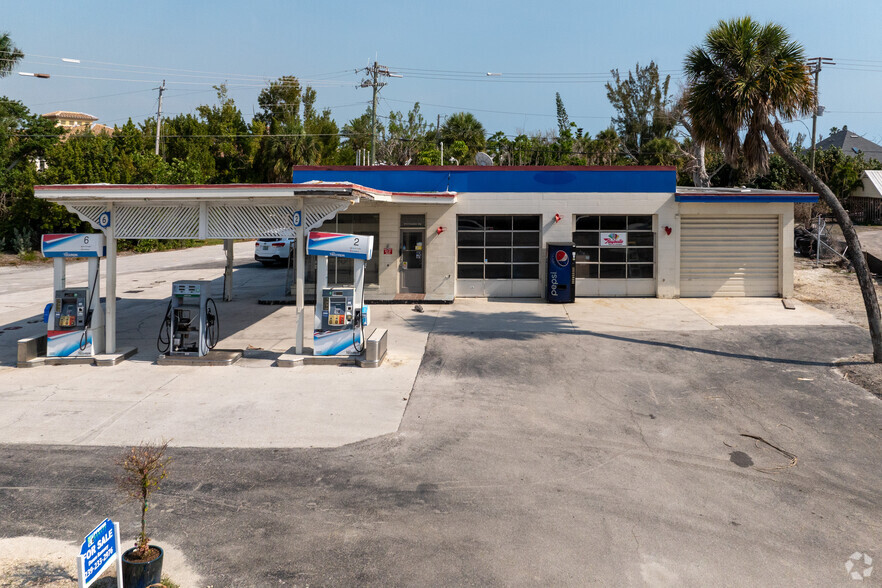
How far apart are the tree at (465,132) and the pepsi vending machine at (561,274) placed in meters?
29.9

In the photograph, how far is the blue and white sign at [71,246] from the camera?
1230 cm

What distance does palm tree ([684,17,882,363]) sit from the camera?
13.1 m

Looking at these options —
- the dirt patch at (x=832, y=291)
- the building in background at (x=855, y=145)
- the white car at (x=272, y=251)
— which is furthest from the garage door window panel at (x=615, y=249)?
the building in background at (x=855, y=145)

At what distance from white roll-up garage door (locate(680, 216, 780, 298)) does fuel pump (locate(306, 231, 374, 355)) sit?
458 inches

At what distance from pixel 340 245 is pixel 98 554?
8.06 m

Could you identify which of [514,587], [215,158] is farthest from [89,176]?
[514,587]

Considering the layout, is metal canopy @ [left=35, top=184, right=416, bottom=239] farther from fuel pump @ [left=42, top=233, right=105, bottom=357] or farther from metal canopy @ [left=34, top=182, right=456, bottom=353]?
fuel pump @ [left=42, top=233, right=105, bottom=357]

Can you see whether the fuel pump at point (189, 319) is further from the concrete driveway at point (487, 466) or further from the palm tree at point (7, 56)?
the palm tree at point (7, 56)

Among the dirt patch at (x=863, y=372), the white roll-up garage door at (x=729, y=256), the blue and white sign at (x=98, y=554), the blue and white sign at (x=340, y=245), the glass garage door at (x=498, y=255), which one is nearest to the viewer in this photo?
the blue and white sign at (x=98, y=554)

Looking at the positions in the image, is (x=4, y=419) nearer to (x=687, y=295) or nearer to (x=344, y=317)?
(x=344, y=317)

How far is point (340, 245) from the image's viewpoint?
12.3 m

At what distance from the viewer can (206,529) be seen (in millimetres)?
6254

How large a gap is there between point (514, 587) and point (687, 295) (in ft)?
54.4

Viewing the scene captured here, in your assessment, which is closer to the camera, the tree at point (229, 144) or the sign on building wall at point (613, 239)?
the sign on building wall at point (613, 239)
